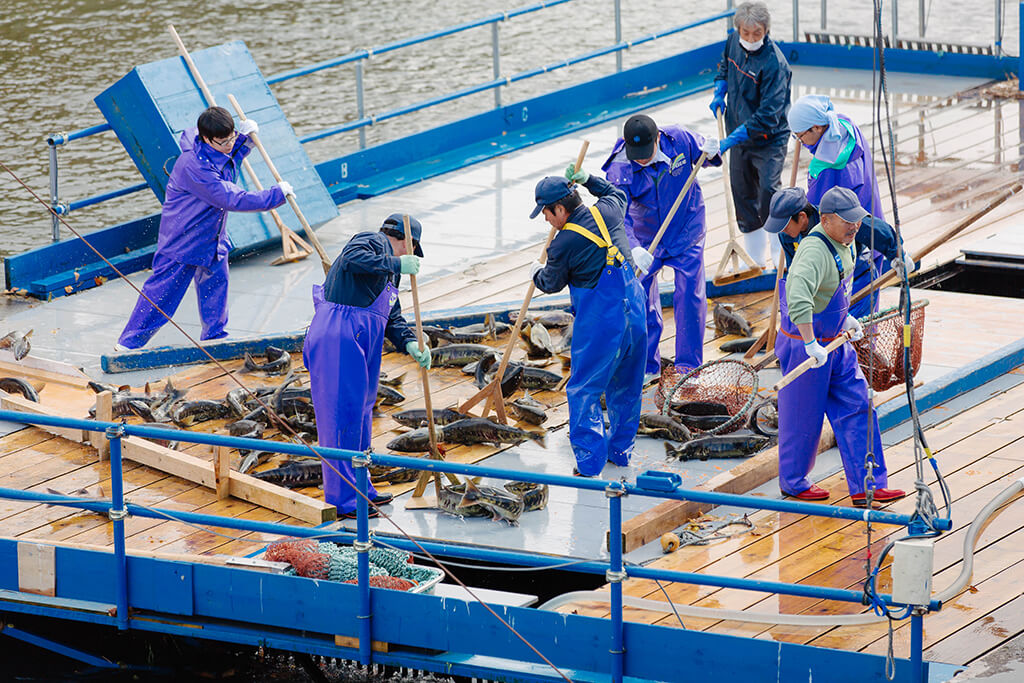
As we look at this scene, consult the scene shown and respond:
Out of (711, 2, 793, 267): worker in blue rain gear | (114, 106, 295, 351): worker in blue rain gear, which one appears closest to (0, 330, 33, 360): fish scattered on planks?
(114, 106, 295, 351): worker in blue rain gear

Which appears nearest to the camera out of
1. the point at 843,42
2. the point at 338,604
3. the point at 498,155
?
the point at 338,604

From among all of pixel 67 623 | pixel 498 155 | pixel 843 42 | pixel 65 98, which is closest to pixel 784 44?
pixel 843 42

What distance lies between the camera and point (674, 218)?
33.9ft

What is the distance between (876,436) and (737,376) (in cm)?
170

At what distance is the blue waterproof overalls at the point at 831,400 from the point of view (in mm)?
8242

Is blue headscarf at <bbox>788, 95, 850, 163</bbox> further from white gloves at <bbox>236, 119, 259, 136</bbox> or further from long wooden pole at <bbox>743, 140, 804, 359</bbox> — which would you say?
white gloves at <bbox>236, 119, 259, 136</bbox>

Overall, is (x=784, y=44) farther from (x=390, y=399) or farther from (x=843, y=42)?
(x=390, y=399)

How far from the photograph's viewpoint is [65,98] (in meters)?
19.6

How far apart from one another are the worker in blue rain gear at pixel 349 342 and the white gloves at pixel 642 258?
1.56 m

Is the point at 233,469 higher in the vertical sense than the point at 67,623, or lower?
higher

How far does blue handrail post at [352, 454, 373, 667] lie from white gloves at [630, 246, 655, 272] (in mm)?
2773

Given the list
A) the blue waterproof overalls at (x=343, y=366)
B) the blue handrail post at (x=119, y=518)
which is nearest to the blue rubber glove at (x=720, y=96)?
the blue waterproof overalls at (x=343, y=366)

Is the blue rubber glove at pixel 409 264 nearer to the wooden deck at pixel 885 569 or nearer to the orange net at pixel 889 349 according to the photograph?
the wooden deck at pixel 885 569

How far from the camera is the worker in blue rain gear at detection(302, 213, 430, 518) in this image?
27.4ft
